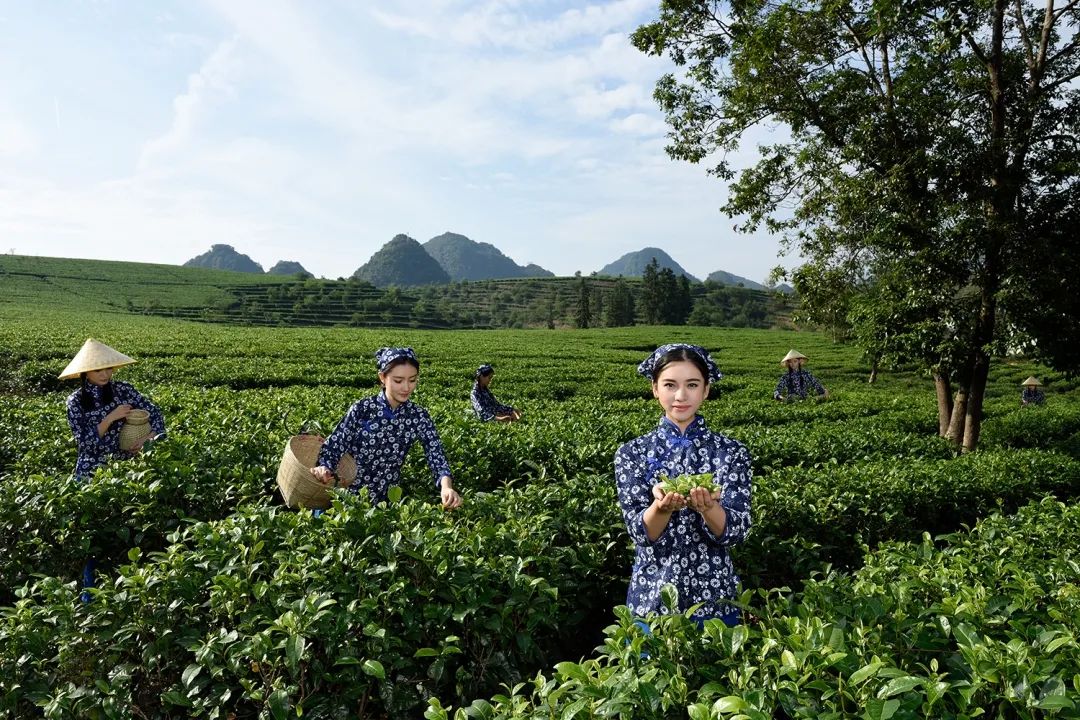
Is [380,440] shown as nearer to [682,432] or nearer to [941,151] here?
[682,432]

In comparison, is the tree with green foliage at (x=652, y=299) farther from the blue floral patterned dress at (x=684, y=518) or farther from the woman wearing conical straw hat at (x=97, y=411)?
the blue floral patterned dress at (x=684, y=518)

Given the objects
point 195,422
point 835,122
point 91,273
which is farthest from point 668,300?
point 91,273

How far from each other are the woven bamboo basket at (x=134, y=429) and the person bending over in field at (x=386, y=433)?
2040 mm

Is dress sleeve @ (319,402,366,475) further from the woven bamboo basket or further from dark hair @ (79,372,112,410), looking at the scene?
dark hair @ (79,372,112,410)

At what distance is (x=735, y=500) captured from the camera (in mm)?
2830

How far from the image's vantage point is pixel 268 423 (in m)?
7.79

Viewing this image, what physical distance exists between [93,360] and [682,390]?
5.19 m

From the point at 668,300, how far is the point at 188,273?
7650cm

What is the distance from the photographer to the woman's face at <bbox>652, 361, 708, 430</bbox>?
2965 mm

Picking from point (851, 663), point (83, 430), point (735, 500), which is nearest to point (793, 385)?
point (735, 500)

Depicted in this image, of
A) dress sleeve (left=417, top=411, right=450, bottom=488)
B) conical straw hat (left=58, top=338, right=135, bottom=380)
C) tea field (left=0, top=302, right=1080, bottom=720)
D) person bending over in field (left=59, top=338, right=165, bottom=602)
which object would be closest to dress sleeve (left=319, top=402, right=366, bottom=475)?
dress sleeve (left=417, top=411, right=450, bottom=488)

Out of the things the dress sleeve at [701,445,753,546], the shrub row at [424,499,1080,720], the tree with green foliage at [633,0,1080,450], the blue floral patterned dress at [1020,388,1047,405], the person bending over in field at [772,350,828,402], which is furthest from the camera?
the blue floral patterned dress at [1020,388,1047,405]

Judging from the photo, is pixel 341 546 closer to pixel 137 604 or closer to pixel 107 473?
pixel 137 604

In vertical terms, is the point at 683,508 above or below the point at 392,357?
below
